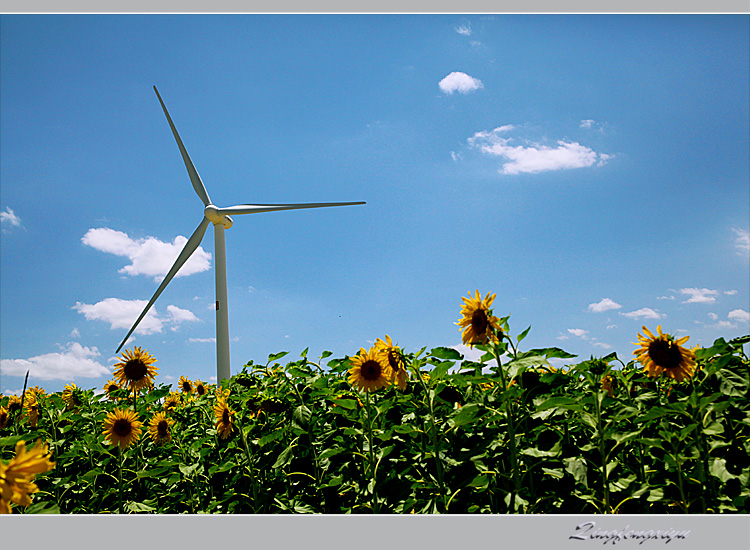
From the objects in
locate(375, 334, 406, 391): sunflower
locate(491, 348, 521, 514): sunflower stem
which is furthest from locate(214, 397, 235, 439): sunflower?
locate(491, 348, 521, 514): sunflower stem

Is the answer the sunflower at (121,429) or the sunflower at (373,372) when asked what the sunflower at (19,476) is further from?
the sunflower at (121,429)

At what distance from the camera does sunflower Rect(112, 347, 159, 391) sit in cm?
532

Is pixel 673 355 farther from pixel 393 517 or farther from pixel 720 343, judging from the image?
pixel 393 517

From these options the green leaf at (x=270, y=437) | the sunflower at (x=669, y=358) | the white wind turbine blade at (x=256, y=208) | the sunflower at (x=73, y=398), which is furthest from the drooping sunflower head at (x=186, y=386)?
the white wind turbine blade at (x=256, y=208)

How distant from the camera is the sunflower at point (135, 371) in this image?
17.5 ft

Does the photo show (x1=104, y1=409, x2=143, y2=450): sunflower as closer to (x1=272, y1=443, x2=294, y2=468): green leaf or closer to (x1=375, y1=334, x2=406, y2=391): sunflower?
(x1=272, y1=443, x2=294, y2=468): green leaf

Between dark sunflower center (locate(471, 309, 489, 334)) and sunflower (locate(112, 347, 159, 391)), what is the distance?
12.3ft

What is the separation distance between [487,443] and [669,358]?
3.88 feet

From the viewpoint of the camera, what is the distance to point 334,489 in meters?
3.53

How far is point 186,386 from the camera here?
27.2 feet

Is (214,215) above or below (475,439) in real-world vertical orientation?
above

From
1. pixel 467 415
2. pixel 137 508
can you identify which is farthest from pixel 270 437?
pixel 467 415

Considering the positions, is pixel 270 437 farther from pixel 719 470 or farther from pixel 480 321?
pixel 719 470

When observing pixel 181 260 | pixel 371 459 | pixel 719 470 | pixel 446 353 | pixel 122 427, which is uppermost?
pixel 181 260
